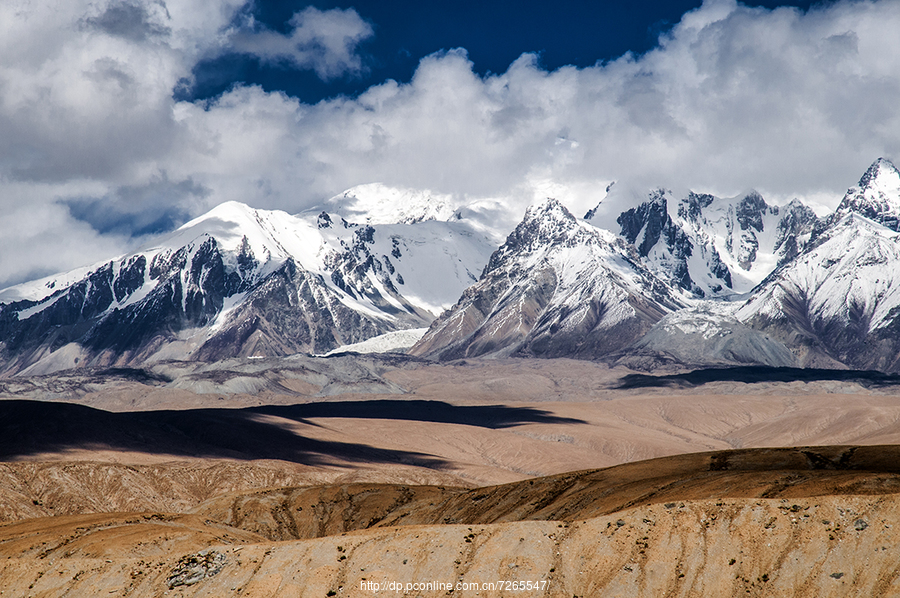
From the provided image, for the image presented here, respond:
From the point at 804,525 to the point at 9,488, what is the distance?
108271 millimetres

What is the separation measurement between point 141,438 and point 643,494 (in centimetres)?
14977

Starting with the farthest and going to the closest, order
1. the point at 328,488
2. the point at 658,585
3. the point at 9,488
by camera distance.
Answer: the point at 9,488 → the point at 328,488 → the point at 658,585

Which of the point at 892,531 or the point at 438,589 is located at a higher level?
the point at 892,531

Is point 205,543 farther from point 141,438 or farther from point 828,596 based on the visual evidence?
point 141,438

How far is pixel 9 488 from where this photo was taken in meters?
123

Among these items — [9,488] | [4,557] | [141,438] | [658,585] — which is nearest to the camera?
[658,585]

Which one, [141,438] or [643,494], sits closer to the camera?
[643,494]

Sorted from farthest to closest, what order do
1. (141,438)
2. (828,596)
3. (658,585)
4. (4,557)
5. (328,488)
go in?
1. (141,438)
2. (328,488)
3. (4,557)
4. (658,585)
5. (828,596)

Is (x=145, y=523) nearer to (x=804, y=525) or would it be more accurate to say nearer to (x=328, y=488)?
(x=328, y=488)

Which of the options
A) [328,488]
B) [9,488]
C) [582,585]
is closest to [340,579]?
[582,585]

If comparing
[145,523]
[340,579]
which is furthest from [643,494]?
[145,523]

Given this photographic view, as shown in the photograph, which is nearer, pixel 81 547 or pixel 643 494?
pixel 81 547

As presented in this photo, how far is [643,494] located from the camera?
250ft

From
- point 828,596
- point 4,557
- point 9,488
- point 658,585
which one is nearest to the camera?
point 828,596
